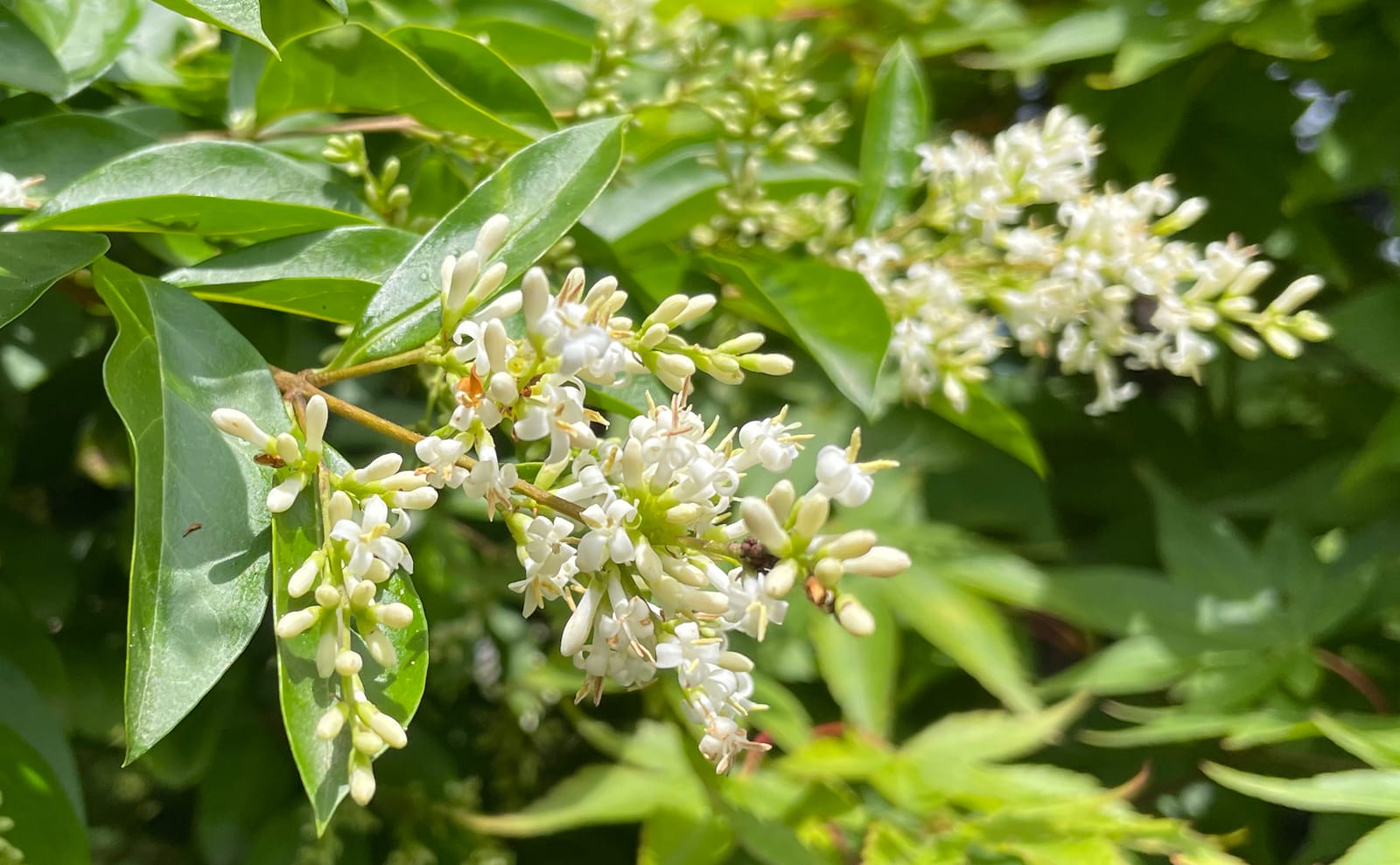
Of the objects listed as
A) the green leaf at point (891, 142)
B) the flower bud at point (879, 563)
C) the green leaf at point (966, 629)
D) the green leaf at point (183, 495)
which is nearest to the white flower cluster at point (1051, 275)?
the green leaf at point (891, 142)

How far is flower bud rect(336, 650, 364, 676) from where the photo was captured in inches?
19.2

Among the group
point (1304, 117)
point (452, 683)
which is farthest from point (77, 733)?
point (1304, 117)

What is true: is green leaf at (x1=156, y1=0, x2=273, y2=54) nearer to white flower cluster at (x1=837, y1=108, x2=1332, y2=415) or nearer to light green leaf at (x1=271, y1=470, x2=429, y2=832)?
light green leaf at (x1=271, y1=470, x2=429, y2=832)

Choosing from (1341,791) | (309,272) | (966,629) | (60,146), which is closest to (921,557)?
(966,629)

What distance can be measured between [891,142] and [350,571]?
2.30ft

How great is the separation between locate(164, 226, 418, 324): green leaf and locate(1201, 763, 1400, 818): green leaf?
688 millimetres

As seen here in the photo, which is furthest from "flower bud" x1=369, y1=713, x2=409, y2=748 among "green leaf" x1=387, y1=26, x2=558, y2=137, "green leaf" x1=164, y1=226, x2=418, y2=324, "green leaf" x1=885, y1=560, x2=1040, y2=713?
"green leaf" x1=885, y1=560, x2=1040, y2=713

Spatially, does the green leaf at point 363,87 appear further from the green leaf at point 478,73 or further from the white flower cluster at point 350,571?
the white flower cluster at point 350,571

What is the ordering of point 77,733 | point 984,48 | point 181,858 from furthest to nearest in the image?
point 984,48 < point 181,858 < point 77,733

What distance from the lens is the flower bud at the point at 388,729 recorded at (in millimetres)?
482

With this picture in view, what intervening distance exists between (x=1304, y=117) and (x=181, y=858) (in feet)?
5.36

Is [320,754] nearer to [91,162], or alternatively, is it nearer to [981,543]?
[91,162]

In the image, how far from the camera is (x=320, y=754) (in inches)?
19.6

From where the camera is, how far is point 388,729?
486mm
